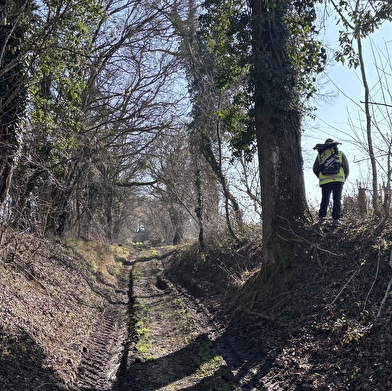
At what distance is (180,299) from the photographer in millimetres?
12641

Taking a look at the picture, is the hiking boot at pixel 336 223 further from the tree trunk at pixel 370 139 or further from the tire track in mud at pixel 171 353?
the tire track in mud at pixel 171 353

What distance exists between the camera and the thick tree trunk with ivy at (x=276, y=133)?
9258mm

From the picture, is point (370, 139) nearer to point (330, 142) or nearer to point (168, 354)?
point (330, 142)

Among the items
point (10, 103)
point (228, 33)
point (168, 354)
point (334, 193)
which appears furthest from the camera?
point (228, 33)

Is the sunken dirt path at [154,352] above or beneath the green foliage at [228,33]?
beneath

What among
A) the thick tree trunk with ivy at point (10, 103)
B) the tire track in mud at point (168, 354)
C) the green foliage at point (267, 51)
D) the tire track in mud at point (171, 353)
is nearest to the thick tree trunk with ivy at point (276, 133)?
the green foliage at point (267, 51)

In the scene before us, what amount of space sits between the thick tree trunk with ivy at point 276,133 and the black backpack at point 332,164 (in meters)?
0.67

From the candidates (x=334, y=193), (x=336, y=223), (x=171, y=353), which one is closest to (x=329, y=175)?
(x=334, y=193)

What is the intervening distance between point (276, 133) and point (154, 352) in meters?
5.40

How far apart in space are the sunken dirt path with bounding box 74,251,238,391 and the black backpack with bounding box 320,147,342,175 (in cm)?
422

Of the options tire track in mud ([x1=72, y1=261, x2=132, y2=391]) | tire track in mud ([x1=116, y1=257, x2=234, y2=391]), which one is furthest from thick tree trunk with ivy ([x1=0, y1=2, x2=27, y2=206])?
tire track in mud ([x1=116, y1=257, x2=234, y2=391])

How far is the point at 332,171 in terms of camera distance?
8867 mm

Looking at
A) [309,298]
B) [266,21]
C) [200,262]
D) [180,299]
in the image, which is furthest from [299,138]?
[200,262]

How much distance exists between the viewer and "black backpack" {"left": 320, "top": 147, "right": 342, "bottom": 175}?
29.0ft
